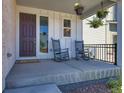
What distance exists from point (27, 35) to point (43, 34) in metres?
0.79

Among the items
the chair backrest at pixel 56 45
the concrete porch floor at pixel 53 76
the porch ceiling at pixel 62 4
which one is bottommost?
the concrete porch floor at pixel 53 76

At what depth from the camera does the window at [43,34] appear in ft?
20.3

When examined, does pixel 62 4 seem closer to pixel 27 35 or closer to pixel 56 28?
pixel 56 28

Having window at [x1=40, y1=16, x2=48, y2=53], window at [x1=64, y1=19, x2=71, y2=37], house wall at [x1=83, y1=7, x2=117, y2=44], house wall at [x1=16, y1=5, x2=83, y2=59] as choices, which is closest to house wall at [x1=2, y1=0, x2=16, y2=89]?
house wall at [x1=16, y1=5, x2=83, y2=59]

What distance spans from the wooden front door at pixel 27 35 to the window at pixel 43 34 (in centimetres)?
37

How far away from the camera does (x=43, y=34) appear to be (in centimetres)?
627

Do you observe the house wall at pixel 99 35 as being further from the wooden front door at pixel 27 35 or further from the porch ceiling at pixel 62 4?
the wooden front door at pixel 27 35

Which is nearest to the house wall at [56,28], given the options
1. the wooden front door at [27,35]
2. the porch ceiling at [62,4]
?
the wooden front door at [27,35]

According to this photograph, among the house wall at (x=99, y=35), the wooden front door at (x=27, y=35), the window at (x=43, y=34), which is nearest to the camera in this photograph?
the wooden front door at (x=27, y=35)

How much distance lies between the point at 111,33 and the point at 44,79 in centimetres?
918

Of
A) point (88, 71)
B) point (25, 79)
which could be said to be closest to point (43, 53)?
point (88, 71)

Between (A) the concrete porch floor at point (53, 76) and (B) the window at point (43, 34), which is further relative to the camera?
(B) the window at point (43, 34)

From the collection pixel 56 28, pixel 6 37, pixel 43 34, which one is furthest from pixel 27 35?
pixel 6 37

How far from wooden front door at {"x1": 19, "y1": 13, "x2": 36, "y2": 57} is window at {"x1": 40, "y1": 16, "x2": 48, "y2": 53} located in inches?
14.4
